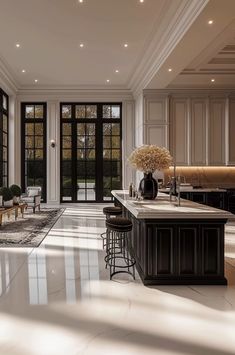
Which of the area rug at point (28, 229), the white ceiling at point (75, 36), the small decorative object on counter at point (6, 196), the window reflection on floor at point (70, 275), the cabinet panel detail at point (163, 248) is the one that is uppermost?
the white ceiling at point (75, 36)

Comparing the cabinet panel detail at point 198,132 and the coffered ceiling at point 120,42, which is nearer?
the coffered ceiling at point 120,42

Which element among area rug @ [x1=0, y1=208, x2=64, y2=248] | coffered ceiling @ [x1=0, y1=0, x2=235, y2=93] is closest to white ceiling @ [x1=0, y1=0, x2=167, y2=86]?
coffered ceiling @ [x1=0, y1=0, x2=235, y2=93]

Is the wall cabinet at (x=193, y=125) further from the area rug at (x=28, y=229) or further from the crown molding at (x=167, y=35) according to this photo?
the area rug at (x=28, y=229)

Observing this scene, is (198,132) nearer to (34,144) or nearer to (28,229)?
(34,144)

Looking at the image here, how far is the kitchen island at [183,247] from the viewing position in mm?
4203

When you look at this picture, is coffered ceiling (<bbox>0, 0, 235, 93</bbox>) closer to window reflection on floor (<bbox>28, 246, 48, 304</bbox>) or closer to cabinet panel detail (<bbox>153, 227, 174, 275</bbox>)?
cabinet panel detail (<bbox>153, 227, 174, 275</bbox>)

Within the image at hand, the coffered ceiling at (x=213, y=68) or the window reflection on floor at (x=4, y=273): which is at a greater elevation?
the coffered ceiling at (x=213, y=68)

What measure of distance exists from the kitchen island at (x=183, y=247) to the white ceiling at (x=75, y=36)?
14.5 ft

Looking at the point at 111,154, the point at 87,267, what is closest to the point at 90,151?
the point at 111,154

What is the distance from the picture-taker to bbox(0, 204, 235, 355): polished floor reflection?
274 cm

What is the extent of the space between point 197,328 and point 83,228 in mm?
5509

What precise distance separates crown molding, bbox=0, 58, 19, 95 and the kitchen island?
26.1 feet

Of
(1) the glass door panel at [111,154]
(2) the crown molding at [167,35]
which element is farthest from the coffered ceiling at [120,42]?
(1) the glass door panel at [111,154]

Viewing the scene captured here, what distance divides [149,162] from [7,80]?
312 inches
